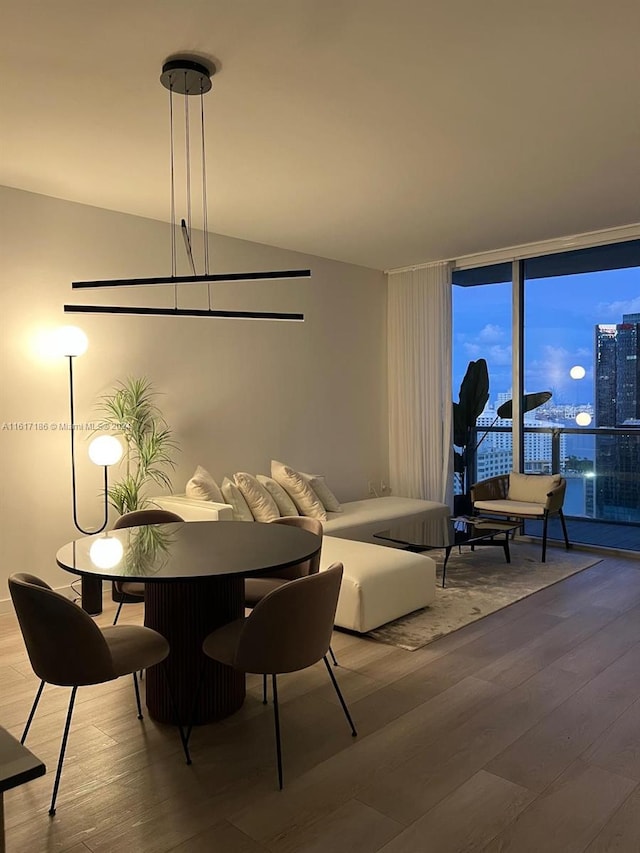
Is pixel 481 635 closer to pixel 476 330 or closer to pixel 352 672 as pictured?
pixel 352 672

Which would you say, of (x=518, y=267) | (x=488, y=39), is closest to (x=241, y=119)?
(x=488, y=39)

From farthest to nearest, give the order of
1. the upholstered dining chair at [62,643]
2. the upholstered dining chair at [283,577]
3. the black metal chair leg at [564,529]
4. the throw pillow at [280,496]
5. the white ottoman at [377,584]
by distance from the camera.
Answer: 1. the black metal chair leg at [564,529]
2. the throw pillow at [280,496]
3. the white ottoman at [377,584]
4. the upholstered dining chair at [283,577]
5. the upholstered dining chair at [62,643]

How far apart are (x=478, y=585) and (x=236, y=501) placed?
196cm

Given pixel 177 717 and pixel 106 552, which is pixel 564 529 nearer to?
pixel 177 717

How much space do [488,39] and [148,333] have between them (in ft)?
11.1

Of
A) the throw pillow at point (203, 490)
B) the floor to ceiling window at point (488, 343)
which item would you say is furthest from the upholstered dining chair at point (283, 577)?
the floor to ceiling window at point (488, 343)

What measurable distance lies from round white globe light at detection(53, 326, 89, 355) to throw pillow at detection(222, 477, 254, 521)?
1523mm

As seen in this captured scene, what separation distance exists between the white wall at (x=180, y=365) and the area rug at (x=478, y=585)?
1.84 m

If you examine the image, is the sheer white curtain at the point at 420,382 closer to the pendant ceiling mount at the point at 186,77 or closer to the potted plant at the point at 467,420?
the potted plant at the point at 467,420

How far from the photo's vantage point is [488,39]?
8.84ft

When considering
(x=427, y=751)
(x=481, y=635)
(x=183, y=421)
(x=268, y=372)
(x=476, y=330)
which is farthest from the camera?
(x=476, y=330)

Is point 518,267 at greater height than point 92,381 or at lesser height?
greater

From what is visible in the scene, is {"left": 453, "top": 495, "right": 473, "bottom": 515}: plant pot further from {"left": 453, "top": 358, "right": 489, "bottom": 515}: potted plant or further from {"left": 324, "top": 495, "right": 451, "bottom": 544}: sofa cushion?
{"left": 324, "top": 495, "right": 451, "bottom": 544}: sofa cushion

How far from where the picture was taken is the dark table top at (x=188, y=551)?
2.45 meters
